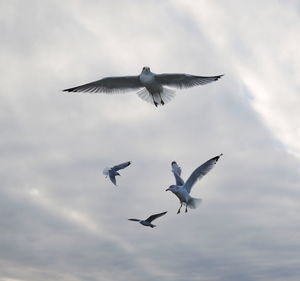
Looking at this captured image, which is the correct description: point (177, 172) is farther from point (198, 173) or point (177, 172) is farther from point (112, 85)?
point (112, 85)

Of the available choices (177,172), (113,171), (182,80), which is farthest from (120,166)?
(182,80)

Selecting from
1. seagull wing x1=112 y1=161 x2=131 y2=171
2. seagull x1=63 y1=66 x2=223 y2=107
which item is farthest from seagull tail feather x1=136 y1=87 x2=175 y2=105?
seagull wing x1=112 y1=161 x2=131 y2=171

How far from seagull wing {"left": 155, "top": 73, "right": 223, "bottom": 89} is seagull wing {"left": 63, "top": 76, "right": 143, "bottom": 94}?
3.88 ft

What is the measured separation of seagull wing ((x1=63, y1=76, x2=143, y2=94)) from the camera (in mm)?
26172

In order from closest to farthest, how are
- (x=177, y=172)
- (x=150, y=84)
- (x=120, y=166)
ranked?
1. (x=150, y=84)
2. (x=177, y=172)
3. (x=120, y=166)

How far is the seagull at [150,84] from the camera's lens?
25688 mm

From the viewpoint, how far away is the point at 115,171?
33750 millimetres

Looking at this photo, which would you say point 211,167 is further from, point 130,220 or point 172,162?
point 130,220

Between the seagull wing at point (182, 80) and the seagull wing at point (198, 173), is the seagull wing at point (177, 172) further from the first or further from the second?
the seagull wing at point (182, 80)

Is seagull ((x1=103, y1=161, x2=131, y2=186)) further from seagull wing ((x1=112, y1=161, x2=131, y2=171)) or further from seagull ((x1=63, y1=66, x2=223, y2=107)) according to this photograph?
seagull ((x1=63, y1=66, x2=223, y2=107))

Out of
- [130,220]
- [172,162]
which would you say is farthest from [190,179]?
[130,220]

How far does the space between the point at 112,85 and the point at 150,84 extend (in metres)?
2.22

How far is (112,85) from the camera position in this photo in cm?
2684

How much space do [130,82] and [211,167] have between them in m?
Answer: 5.79
